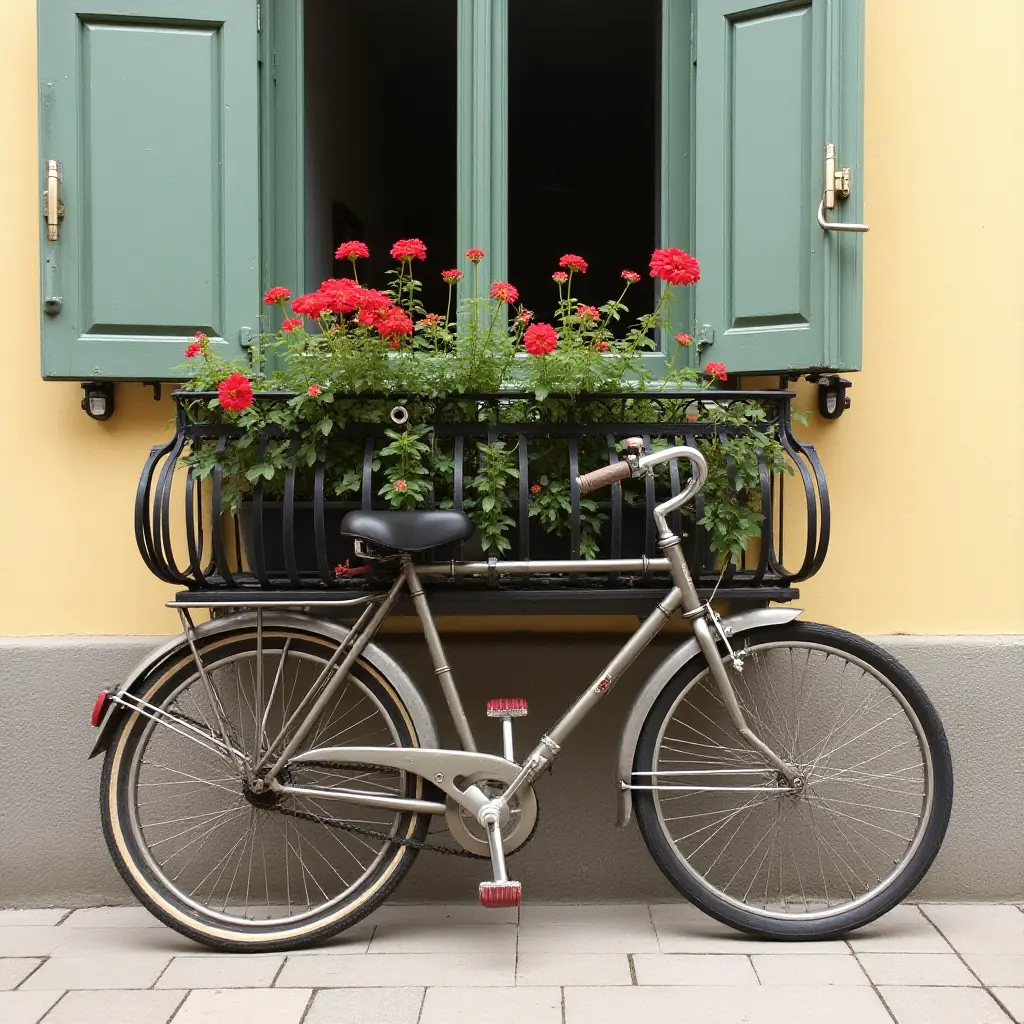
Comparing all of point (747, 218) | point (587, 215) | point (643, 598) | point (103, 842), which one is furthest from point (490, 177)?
point (587, 215)

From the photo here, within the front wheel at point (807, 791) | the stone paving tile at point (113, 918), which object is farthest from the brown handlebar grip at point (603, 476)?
the stone paving tile at point (113, 918)

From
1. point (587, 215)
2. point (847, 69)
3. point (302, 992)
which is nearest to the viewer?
point (302, 992)

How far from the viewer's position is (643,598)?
2.95 m

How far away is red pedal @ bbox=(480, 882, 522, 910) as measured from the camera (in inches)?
107

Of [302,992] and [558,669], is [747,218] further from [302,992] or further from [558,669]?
[302,992]

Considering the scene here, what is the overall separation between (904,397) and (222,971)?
2484 mm

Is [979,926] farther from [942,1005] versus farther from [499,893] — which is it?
[499,893]

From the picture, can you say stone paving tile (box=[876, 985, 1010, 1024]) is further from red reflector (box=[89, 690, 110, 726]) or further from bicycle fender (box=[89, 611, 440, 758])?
red reflector (box=[89, 690, 110, 726])

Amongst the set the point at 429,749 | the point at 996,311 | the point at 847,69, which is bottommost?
the point at 429,749

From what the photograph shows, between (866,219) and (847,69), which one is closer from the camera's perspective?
(847,69)

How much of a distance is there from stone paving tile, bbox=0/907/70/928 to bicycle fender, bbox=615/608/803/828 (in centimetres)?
165

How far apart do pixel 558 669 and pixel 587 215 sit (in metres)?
6.52

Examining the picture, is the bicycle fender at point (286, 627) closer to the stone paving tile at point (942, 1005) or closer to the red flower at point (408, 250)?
the red flower at point (408, 250)

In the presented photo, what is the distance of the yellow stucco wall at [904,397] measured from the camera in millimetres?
3344
